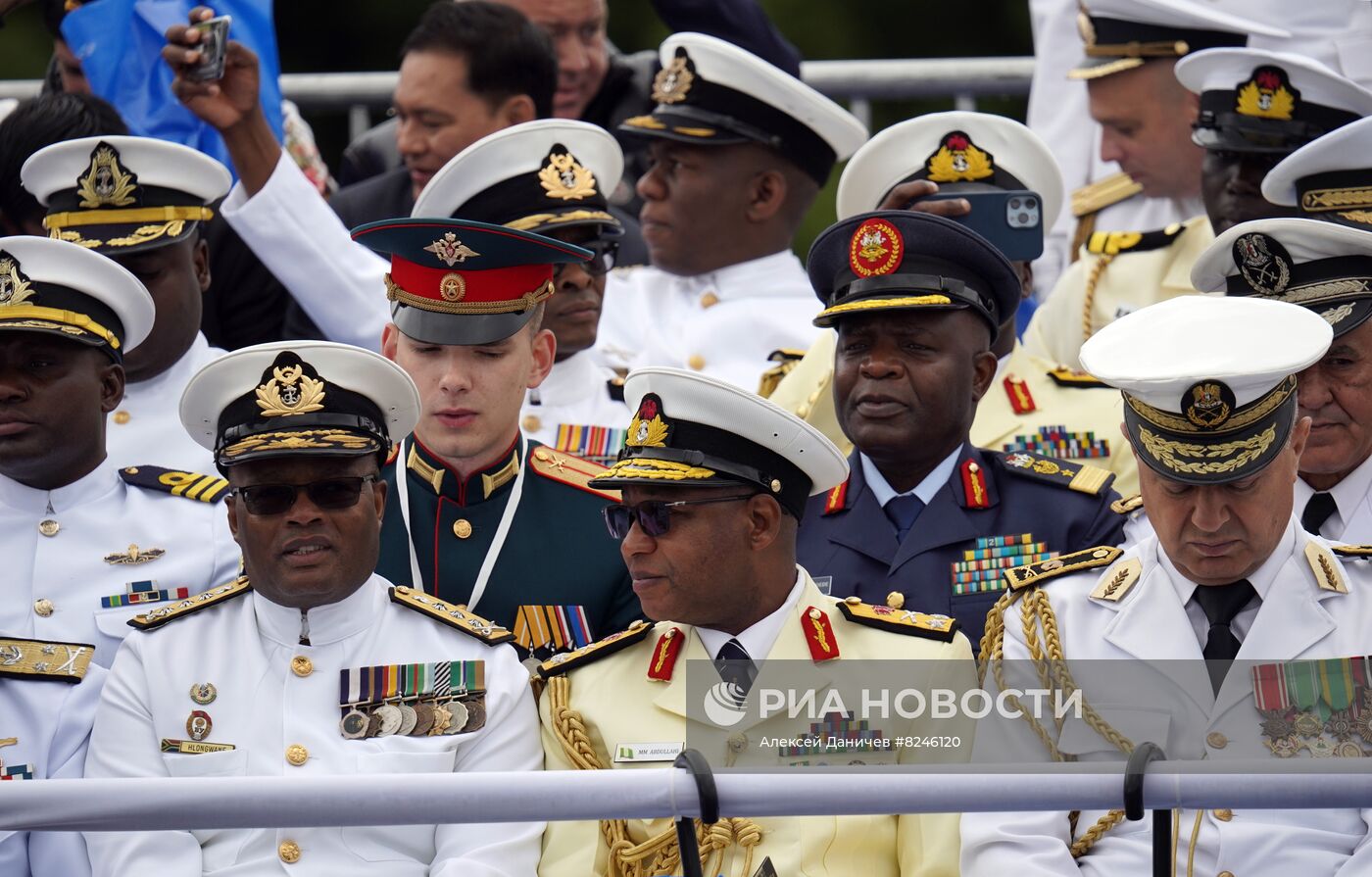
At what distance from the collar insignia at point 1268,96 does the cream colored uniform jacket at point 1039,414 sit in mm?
873

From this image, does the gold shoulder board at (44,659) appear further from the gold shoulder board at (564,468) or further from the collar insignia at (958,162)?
the collar insignia at (958,162)

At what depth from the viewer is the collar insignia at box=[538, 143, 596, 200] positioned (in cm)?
571

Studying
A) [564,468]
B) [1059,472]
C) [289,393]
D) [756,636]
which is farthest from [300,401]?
[1059,472]

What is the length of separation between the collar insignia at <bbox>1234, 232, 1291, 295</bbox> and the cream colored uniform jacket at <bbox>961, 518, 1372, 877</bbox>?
0.78 metres

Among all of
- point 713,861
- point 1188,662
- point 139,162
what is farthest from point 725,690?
point 139,162

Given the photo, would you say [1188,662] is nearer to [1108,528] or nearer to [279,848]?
[1108,528]

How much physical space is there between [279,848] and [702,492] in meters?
1.08

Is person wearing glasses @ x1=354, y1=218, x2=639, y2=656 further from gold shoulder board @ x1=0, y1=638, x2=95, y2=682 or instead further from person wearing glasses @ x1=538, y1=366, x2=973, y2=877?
gold shoulder board @ x1=0, y1=638, x2=95, y2=682

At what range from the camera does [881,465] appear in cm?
503

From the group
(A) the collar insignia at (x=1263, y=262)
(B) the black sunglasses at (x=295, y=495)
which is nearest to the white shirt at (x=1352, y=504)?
(A) the collar insignia at (x=1263, y=262)

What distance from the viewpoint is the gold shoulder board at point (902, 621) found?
4312 mm

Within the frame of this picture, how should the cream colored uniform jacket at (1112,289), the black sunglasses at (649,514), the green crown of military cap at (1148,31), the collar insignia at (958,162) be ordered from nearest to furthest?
1. the black sunglasses at (649,514)
2. the collar insignia at (958,162)
3. the cream colored uniform jacket at (1112,289)
4. the green crown of military cap at (1148,31)

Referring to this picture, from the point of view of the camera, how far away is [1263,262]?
4812 millimetres

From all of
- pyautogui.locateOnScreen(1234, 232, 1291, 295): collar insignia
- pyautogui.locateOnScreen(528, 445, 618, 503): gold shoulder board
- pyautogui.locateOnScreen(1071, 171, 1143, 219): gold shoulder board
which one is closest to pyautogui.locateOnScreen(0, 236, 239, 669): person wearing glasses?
pyautogui.locateOnScreen(528, 445, 618, 503): gold shoulder board
